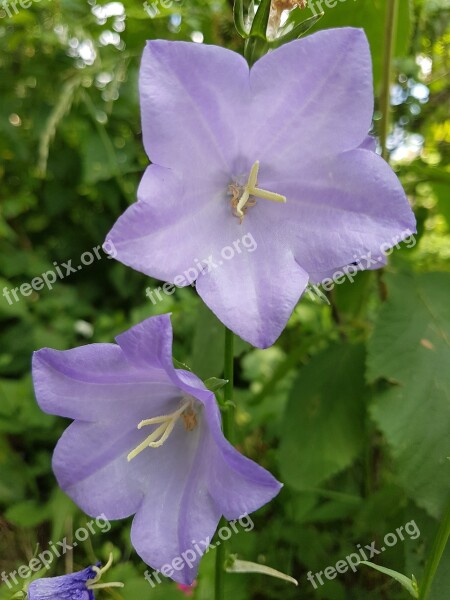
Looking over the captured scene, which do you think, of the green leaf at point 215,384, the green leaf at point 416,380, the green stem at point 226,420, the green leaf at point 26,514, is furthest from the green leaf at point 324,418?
the green leaf at point 26,514

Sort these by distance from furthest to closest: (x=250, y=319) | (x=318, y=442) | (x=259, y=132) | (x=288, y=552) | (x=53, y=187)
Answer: (x=53, y=187) < (x=288, y=552) < (x=318, y=442) < (x=259, y=132) < (x=250, y=319)

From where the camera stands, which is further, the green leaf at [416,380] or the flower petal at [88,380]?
the green leaf at [416,380]

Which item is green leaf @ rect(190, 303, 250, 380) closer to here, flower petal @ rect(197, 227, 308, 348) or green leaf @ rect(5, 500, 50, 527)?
flower petal @ rect(197, 227, 308, 348)

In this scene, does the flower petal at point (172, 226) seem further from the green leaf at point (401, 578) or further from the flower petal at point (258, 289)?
the green leaf at point (401, 578)

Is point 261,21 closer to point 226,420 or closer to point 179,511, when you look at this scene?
point 226,420

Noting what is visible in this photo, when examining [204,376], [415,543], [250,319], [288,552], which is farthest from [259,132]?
[288,552]

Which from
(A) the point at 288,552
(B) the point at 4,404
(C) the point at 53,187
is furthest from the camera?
(C) the point at 53,187

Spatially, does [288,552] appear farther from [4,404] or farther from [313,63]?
[313,63]
